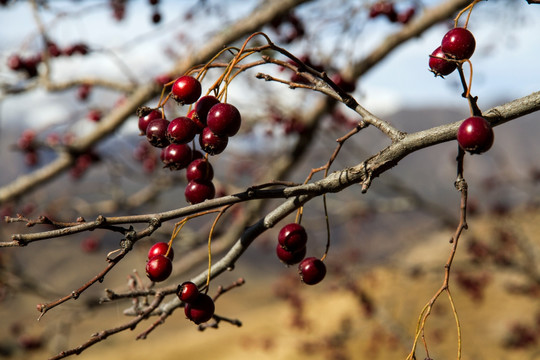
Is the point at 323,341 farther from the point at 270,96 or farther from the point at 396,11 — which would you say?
the point at 396,11

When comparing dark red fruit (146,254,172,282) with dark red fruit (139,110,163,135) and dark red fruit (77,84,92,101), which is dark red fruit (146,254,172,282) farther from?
dark red fruit (77,84,92,101)

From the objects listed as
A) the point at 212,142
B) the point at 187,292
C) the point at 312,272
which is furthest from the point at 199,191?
the point at 312,272

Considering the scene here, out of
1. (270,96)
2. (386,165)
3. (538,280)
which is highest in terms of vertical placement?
(270,96)

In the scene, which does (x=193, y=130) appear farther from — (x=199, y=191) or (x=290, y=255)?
→ (x=290, y=255)

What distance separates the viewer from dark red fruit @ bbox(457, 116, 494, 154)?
3.26 feet

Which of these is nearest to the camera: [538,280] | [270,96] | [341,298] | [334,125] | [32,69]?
[32,69]

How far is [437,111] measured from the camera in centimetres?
A: 3338

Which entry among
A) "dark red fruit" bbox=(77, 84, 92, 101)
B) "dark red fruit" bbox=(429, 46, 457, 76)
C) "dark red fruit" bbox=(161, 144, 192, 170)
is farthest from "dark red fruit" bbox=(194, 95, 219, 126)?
"dark red fruit" bbox=(77, 84, 92, 101)

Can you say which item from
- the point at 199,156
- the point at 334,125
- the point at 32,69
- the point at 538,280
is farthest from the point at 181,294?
the point at 538,280

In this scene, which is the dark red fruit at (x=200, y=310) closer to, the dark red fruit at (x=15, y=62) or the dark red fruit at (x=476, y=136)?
the dark red fruit at (x=476, y=136)

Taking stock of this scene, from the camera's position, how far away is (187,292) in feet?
3.83

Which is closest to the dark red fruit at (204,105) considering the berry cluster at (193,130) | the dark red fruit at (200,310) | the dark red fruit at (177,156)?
the berry cluster at (193,130)

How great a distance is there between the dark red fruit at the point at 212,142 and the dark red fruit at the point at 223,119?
3cm

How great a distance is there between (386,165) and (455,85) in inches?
124
